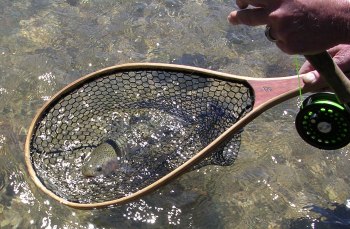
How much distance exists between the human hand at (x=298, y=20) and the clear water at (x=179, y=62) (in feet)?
6.05

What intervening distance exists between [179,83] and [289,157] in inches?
45.5

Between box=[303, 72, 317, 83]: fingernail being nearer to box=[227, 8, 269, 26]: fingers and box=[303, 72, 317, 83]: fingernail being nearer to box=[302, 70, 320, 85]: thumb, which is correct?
box=[302, 70, 320, 85]: thumb

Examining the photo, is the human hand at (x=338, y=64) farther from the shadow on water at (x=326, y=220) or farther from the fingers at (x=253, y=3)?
Result: the shadow on water at (x=326, y=220)

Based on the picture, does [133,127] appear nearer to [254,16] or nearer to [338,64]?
[338,64]

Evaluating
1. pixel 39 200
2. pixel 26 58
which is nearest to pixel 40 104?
pixel 26 58

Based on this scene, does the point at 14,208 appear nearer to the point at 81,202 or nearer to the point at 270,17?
the point at 81,202

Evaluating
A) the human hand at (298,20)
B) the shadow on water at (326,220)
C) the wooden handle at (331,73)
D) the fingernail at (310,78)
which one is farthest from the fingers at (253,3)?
the shadow on water at (326,220)

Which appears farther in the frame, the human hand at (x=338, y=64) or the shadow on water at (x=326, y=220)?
the shadow on water at (x=326, y=220)

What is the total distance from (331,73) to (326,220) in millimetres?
1736

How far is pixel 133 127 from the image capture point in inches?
161

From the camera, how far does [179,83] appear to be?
3988 mm

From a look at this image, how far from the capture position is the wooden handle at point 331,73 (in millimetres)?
2320

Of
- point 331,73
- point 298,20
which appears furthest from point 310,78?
point 298,20

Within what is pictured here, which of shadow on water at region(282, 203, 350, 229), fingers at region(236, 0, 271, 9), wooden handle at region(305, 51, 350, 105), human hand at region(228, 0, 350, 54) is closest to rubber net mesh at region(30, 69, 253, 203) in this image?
shadow on water at region(282, 203, 350, 229)
